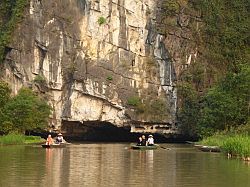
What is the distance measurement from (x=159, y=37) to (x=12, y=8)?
1475cm

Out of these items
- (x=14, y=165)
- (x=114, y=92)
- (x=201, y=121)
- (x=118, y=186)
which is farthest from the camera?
(x=114, y=92)

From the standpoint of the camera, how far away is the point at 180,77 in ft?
177

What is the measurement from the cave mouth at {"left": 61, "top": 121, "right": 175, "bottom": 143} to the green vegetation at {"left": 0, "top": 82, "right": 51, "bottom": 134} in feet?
15.0

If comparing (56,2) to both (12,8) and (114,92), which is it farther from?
(114,92)

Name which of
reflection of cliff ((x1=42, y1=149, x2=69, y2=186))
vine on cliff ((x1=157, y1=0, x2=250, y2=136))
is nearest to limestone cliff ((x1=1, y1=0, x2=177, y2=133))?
vine on cliff ((x1=157, y1=0, x2=250, y2=136))

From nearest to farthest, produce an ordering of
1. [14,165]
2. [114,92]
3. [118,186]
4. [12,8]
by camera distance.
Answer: [118,186] → [14,165] → [114,92] → [12,8]

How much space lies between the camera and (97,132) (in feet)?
191

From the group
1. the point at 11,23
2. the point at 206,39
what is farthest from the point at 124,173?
the point at 206,39

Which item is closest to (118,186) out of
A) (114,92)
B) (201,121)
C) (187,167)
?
(187,167)

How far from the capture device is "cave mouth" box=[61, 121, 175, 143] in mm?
54706

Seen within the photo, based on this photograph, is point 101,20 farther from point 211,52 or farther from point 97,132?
point 97,132

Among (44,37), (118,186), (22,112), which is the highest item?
(44,37)

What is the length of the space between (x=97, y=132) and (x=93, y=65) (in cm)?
856

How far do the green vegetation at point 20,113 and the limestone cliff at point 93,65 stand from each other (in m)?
3.06
